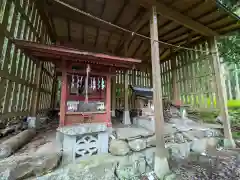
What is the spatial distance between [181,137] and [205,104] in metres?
2.82

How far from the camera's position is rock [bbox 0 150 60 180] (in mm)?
2354

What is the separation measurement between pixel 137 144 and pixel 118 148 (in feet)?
2.14

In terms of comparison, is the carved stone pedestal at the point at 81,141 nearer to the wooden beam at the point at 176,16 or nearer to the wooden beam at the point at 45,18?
the wooden beam at the point at 176,16

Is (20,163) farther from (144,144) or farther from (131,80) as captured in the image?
(131,80)

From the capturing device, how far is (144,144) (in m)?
3.95

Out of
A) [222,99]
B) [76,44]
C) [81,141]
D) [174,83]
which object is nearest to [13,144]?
[81,141]

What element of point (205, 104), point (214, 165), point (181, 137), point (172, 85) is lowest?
point (214, 165)

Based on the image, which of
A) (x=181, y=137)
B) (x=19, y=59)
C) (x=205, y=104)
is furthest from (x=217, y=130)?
(x=19, y=59)

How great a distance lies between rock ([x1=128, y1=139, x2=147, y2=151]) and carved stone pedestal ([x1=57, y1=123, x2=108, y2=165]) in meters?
0.84

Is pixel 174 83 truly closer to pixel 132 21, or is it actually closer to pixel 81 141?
pixel 132 21

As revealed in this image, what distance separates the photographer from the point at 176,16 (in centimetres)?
468

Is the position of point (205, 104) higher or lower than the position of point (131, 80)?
lower

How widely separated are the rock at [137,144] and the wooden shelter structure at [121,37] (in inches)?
21.5

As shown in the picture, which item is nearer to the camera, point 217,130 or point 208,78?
point 217,130
